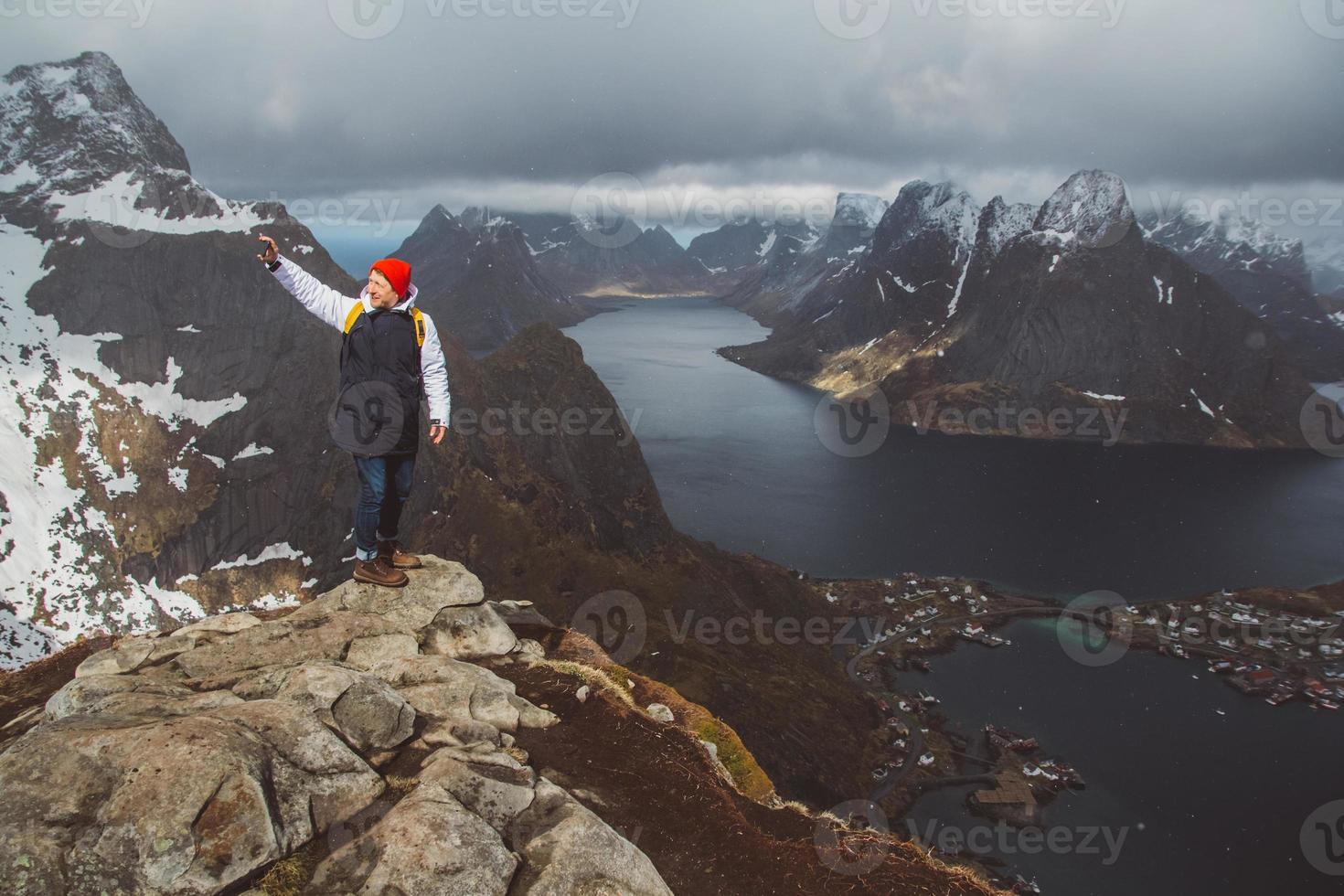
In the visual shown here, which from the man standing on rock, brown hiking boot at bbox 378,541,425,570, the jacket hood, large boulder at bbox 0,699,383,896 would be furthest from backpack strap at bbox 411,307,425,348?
large boulder at bbox 0,699,383,896

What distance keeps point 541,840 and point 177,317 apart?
19921 centimetres

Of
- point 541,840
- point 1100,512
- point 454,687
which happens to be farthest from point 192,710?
point 1100,512

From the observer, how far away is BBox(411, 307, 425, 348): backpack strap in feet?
44.7

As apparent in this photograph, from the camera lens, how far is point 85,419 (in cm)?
14275

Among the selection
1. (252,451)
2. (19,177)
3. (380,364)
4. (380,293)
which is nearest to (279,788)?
(380,364)

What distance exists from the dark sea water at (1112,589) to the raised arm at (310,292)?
76.6m

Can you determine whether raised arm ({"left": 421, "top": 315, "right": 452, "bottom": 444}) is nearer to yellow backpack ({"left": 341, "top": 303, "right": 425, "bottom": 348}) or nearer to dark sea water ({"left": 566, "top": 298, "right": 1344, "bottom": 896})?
yellow backpack ({"left": 341, "top": 303, "right": 425, "bottom": 348})

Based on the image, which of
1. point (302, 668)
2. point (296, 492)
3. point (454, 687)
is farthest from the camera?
point (296, 492)

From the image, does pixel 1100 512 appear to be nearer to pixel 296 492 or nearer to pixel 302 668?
pixel 296 492

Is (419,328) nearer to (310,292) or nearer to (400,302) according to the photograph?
(400,302)

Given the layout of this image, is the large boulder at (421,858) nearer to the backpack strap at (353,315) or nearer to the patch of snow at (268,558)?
the backpack strap at (353,315)

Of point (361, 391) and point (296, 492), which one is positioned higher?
point (361, 391)

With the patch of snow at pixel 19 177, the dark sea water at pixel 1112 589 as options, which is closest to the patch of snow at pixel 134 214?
the patch of snow at pixel 19 177

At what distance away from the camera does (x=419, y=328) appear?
13688 millimetres
